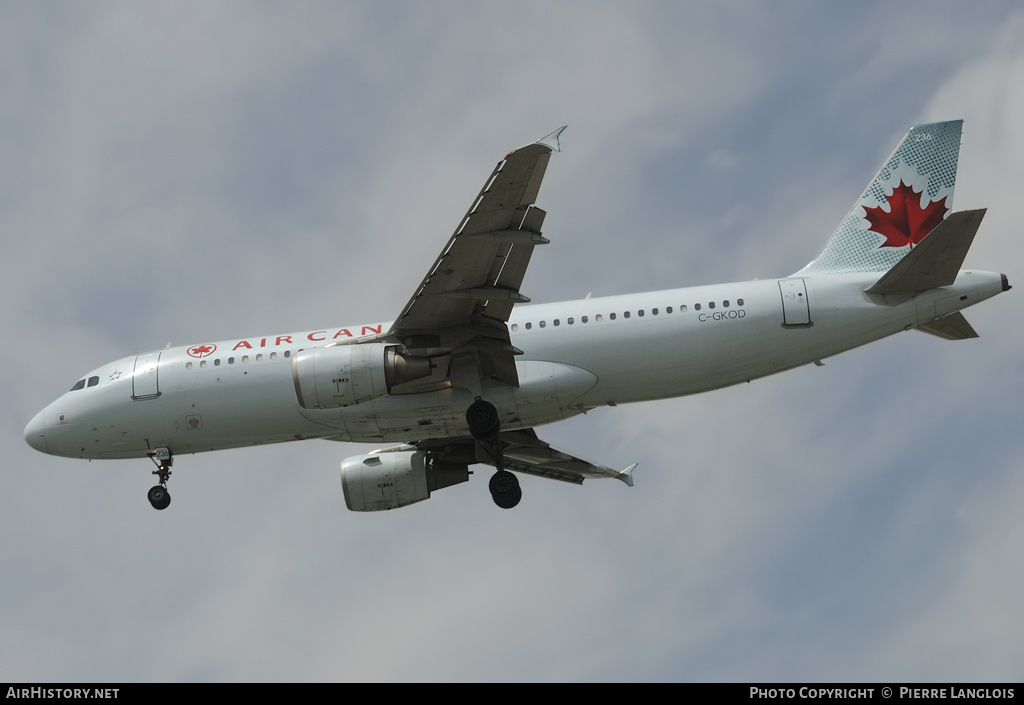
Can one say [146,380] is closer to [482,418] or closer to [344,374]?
[344,374]

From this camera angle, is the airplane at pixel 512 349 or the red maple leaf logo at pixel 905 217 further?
the red maple leaf logo at pixel 905 217

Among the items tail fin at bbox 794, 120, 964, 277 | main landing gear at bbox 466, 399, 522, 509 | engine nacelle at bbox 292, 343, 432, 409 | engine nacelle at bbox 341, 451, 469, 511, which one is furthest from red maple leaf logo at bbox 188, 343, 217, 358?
tail fin at bbox 794, 120, 964, 277

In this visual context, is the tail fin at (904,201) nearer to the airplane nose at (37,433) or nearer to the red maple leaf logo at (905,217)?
the red maple leaf logo at (905,217)

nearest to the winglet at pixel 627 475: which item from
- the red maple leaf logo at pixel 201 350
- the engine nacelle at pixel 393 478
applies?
the engine nacelle at pixel 393 478

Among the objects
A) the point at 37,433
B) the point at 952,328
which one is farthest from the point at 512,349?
the point at 37,433

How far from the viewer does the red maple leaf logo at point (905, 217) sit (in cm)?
2800

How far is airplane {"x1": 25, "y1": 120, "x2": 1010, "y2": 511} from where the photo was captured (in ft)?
81.4

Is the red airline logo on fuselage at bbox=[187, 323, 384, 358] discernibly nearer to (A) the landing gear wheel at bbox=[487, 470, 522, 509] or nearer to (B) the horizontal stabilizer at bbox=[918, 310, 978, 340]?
(A) the landing gear wheel at bbox=[487, 470, 522, 509]

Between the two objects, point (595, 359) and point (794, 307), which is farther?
point (794, 307)

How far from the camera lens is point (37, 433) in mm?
28359

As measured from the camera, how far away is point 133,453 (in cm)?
2794

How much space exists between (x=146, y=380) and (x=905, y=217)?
56.6 feet

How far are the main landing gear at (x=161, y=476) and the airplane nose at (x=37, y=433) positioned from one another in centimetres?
260
